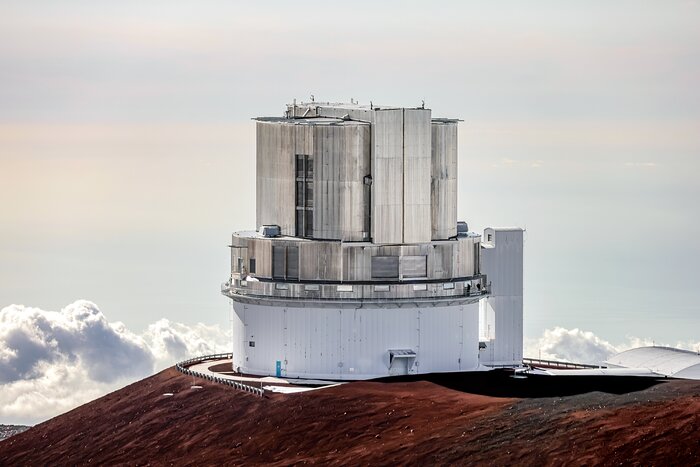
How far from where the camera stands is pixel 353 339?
4500 inches

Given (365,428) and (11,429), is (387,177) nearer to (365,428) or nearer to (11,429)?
(365,428)

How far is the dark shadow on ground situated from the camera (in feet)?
347

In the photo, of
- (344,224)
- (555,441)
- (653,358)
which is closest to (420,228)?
(344,224)

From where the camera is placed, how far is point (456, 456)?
317 ft

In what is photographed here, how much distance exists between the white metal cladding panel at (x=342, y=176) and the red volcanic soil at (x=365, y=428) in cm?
908

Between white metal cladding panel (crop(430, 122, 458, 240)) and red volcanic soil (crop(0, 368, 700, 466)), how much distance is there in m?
10.4

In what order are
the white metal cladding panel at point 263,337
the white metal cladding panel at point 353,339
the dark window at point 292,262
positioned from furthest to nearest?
the white metal cladding panel at point 263,337 → the dark window at point 292,262 → the white metal cladding panel at point 353,339

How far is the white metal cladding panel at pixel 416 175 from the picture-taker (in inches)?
4518

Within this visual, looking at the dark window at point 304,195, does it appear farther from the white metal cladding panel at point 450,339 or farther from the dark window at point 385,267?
the white metal cladding panel at point 450,339

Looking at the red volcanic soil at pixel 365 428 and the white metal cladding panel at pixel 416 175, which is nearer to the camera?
the red volcanic soil at pixel 365 428

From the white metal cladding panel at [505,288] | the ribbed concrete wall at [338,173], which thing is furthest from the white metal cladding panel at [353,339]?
the white metal cladding panel at [505,288]

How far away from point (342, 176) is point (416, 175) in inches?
153

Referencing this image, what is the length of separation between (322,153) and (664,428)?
2972 centimetres

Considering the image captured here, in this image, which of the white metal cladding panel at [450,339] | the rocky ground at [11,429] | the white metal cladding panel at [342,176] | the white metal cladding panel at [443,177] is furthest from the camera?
the rocky ground at [11,429]
